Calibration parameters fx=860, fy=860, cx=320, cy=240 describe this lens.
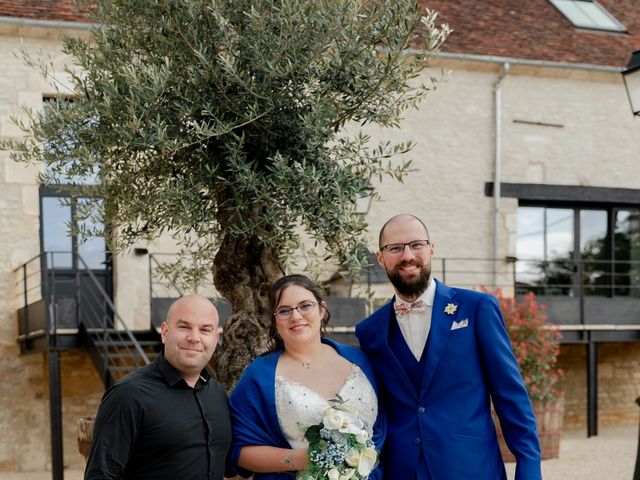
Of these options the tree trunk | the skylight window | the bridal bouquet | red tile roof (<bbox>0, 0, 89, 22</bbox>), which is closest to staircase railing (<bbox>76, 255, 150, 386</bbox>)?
red tile roof (<bbox>0, 0, 89, 22</bbox>)

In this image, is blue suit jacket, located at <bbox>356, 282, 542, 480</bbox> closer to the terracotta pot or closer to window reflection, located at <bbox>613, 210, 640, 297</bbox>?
the terracotta pot

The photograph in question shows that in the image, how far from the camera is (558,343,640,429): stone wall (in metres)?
15.0

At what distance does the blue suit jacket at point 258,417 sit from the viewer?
11.1 feet

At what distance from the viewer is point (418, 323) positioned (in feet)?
11.9

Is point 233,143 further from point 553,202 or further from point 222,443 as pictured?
point 553,202

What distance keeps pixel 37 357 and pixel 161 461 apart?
903 cm

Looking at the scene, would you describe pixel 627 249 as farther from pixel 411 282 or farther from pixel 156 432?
pixel 156 432

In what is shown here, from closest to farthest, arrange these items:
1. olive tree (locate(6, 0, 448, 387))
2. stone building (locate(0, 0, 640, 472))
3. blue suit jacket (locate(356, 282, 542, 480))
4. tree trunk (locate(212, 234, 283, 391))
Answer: blue suit jacket (locate(356, 282, 542, 480)) < olive tree (locate(6, 0, 448, 387)) < tree trunk (locate(212, 234, 283, 391)) < stone building (locate(0, 0, 640, 472))

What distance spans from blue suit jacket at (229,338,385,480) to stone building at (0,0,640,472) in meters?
7.69

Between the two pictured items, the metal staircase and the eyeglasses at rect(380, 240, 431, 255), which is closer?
the eyeglasses at rect(380, 240, 431, 255)

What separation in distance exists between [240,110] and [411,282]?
1889 millimetres

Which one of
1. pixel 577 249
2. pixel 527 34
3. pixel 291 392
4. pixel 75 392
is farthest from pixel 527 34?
pixel 291 392

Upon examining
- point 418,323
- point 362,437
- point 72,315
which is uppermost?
point 418,323

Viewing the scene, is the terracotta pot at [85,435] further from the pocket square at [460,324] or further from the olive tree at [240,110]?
the pocket square at [460,324]
